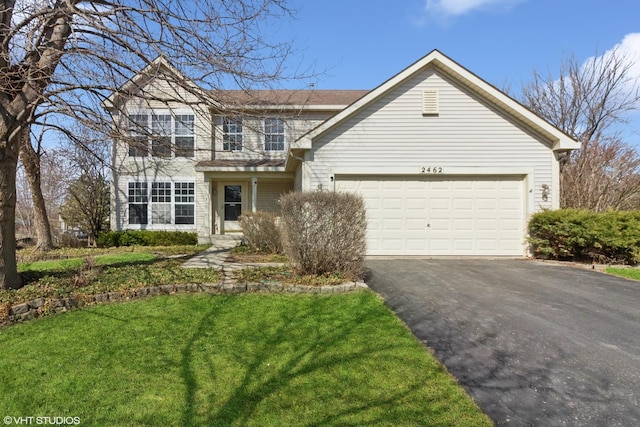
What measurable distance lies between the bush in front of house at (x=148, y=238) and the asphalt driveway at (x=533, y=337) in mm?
9838

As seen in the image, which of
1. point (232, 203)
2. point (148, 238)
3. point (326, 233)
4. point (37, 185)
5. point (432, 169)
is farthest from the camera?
point (232, 203)

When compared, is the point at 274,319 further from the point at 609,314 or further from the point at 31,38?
the point at 31,38

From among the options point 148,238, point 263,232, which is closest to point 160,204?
point 148,238

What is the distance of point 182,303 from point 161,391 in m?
2.58

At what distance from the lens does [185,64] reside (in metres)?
6.52

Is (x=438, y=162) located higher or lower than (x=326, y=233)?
higher

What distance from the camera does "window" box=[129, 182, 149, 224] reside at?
52.4 ft

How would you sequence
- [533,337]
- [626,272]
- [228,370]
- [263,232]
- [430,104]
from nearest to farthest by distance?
[228,370], [533,337], [626,272], [430,104], [263,232]

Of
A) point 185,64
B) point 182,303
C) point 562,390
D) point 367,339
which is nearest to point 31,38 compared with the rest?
point 185,64

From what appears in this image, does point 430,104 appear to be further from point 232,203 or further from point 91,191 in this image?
point 91,191

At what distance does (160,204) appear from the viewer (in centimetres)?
1602

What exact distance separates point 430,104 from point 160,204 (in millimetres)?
12062

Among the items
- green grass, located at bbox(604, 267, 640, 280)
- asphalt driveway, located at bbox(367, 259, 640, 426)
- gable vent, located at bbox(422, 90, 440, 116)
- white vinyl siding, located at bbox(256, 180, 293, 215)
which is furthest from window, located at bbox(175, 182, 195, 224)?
green grass, located at bbox(604, 267, 640, 280)

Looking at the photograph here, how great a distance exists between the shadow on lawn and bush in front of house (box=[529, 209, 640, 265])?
24.0ft
